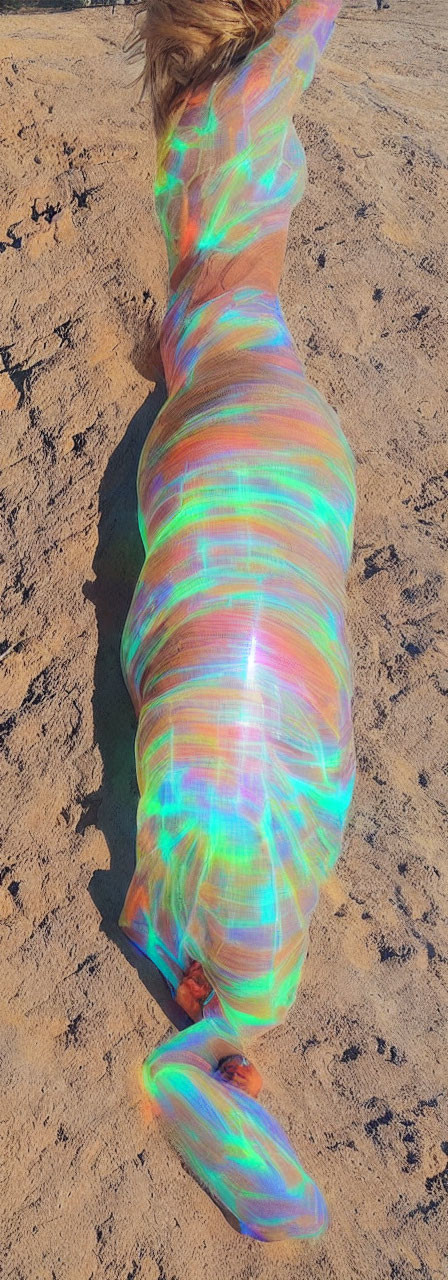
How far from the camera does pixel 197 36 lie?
7.84ft

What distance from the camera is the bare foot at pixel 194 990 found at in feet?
7.51

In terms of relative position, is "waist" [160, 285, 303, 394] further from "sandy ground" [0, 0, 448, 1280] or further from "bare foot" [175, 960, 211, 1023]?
"bare foot" [175, 960, 211, 1023]

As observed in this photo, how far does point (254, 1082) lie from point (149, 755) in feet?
2.34

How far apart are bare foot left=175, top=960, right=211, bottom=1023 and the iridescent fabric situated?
0.03 meters

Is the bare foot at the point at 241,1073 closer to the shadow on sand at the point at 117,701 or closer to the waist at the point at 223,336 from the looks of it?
the shadow on sand at the point at 117,701

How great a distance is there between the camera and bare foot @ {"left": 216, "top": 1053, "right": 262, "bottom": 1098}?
219cm

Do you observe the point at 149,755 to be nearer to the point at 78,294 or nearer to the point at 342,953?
the point at 342,953

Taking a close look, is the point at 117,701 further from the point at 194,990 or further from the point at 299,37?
the point at 299,37

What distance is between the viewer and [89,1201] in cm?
211

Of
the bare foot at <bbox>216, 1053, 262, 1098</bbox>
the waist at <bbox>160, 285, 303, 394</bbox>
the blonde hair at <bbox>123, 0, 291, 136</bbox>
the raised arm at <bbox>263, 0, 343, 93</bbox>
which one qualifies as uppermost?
the blonde hair at <bbox>123, 0, 291, 136</bbox>

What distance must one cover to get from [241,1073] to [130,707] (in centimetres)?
94

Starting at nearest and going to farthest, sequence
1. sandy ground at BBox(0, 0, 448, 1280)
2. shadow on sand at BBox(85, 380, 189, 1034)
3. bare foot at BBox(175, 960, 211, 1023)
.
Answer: sandy ground at BBox(0, 0, 448, 1280) < bare foot at BBox(175, 960, 211, 1023) < shadow on sand at BBox(85, 380, 189, 1034)

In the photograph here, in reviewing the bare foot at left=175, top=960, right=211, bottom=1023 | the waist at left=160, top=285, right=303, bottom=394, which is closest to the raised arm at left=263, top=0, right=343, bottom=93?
the waist at left=160, top=285, right=303, bottom=394

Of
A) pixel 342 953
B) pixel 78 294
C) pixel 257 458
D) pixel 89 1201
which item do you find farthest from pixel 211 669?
pixel 78 294
